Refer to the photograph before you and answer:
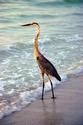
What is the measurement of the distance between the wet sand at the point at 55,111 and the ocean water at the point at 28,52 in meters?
0.23

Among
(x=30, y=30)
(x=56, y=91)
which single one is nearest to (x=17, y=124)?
(x=56, y=91)

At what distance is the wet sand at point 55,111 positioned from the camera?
7098 mm

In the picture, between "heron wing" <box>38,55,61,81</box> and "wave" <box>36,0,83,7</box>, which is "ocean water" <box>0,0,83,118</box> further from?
"wave" <box>36,0,83,7</box>

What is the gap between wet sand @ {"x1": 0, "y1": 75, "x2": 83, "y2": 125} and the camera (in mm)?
7098

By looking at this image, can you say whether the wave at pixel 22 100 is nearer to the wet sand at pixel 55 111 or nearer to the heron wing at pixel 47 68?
the wet sand at pixel 55 111

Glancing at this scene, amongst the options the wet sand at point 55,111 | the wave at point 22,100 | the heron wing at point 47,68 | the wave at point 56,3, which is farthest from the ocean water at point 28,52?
the wave at point 56,3

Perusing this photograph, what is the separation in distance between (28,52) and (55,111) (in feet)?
19.0

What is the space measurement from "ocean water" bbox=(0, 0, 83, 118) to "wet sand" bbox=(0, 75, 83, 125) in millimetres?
233

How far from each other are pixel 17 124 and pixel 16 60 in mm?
4825

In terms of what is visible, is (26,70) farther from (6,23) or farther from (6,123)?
(6,23)

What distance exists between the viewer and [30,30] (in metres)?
17.7

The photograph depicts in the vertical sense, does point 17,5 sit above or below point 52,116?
below

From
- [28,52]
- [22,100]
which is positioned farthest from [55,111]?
[28,52]

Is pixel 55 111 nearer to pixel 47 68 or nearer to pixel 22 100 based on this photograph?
pixel 22 100
